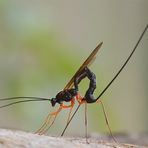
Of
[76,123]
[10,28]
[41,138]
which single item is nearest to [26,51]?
[10,28]

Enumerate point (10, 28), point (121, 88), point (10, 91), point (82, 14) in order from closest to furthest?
point (10, 91) < point (10, 28) < point (82, 14) < point (121, 88)

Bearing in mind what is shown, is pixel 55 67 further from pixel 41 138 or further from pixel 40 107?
pixel 41 138

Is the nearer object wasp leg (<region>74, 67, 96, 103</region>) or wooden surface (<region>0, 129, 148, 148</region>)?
wooden surface (<region>0, 129, 148, 148</region>)

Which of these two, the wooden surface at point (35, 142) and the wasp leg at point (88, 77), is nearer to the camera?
the wooden surface at point (35, 142)

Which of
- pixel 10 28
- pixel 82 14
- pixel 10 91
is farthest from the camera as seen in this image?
pixel 82 14

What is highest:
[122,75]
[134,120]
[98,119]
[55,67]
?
[55,67]

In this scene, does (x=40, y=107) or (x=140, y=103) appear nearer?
(x=40, y=107)

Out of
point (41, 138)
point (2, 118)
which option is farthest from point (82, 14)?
point (41, 138)

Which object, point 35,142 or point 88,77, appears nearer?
point 35,142

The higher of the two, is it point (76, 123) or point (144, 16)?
point (144, 16)
